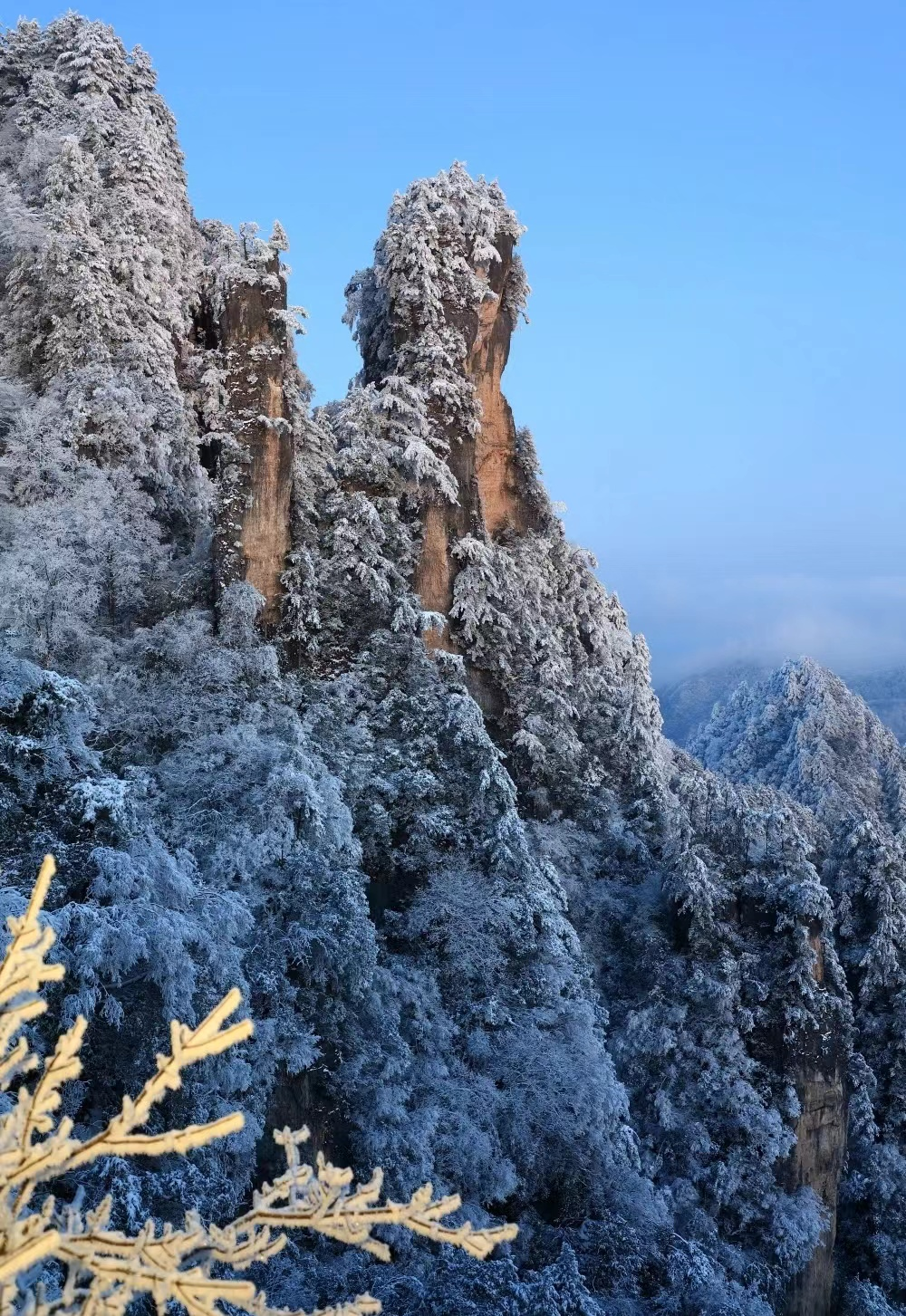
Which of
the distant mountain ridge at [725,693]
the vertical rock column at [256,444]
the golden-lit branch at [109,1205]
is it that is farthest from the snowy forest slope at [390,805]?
the distant mountain ridge at [725,693]

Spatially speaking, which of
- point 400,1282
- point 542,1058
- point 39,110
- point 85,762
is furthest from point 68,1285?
point 39,110

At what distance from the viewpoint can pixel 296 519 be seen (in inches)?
860

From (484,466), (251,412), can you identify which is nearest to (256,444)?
(251,412)

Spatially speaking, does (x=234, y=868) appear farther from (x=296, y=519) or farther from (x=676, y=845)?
(x=676, y=845)

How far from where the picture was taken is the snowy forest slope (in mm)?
13070

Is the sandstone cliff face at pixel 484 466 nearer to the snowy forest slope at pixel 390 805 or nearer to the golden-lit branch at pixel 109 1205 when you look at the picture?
the snowy forest slope at pixel 390 805

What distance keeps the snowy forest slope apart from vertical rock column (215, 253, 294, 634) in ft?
0.24

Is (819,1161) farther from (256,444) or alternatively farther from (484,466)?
(256,444)

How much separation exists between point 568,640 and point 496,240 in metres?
11.6

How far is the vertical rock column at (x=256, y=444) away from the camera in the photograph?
811 inches

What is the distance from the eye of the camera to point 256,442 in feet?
69.6

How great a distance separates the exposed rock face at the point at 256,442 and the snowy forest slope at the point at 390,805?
0.07 m

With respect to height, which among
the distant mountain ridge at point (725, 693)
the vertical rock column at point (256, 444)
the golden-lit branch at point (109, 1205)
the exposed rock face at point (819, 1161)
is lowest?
the exposed rock face at point (819, 1161)

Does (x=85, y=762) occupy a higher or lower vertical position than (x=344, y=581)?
lower
